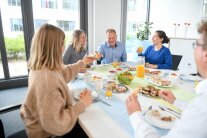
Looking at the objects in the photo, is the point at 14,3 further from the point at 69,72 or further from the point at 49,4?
the point at 69,72

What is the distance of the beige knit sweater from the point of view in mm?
980

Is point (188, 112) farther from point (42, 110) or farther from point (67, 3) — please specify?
point (67, 3)

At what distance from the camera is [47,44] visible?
3.55 feet

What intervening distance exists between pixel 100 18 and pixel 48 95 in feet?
9.64

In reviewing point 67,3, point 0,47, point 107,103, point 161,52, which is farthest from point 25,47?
point 107,103

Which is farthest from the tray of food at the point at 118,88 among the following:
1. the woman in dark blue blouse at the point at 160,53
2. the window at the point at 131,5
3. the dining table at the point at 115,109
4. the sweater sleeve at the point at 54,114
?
the window at the point at 131,5

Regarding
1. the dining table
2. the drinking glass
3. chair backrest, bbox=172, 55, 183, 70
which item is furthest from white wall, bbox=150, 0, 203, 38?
the drinking glass

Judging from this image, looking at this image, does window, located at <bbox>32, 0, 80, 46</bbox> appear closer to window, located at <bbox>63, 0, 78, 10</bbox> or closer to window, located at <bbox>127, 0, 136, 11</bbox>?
window, located at <bbox>63, 0, 78, 10</bbox>

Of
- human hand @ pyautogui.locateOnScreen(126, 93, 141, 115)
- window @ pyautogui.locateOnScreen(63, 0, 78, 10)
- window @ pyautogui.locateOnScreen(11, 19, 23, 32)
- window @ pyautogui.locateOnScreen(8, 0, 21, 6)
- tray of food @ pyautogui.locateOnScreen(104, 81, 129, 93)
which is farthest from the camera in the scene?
window @ pyautogui.locateOnScreen(63, 0, 78, 10)

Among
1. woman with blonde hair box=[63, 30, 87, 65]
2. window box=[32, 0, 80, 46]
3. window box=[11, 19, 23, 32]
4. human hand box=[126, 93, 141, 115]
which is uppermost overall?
window box=[32, 0, 80, 46]

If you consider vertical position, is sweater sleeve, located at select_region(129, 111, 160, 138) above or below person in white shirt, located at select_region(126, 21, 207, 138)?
below

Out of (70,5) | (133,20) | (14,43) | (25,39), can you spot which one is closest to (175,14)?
(133,20)

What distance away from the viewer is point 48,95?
3.22ft

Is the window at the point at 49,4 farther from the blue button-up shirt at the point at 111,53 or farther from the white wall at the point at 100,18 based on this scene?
the blue button-up shirt at the point at 111,53
